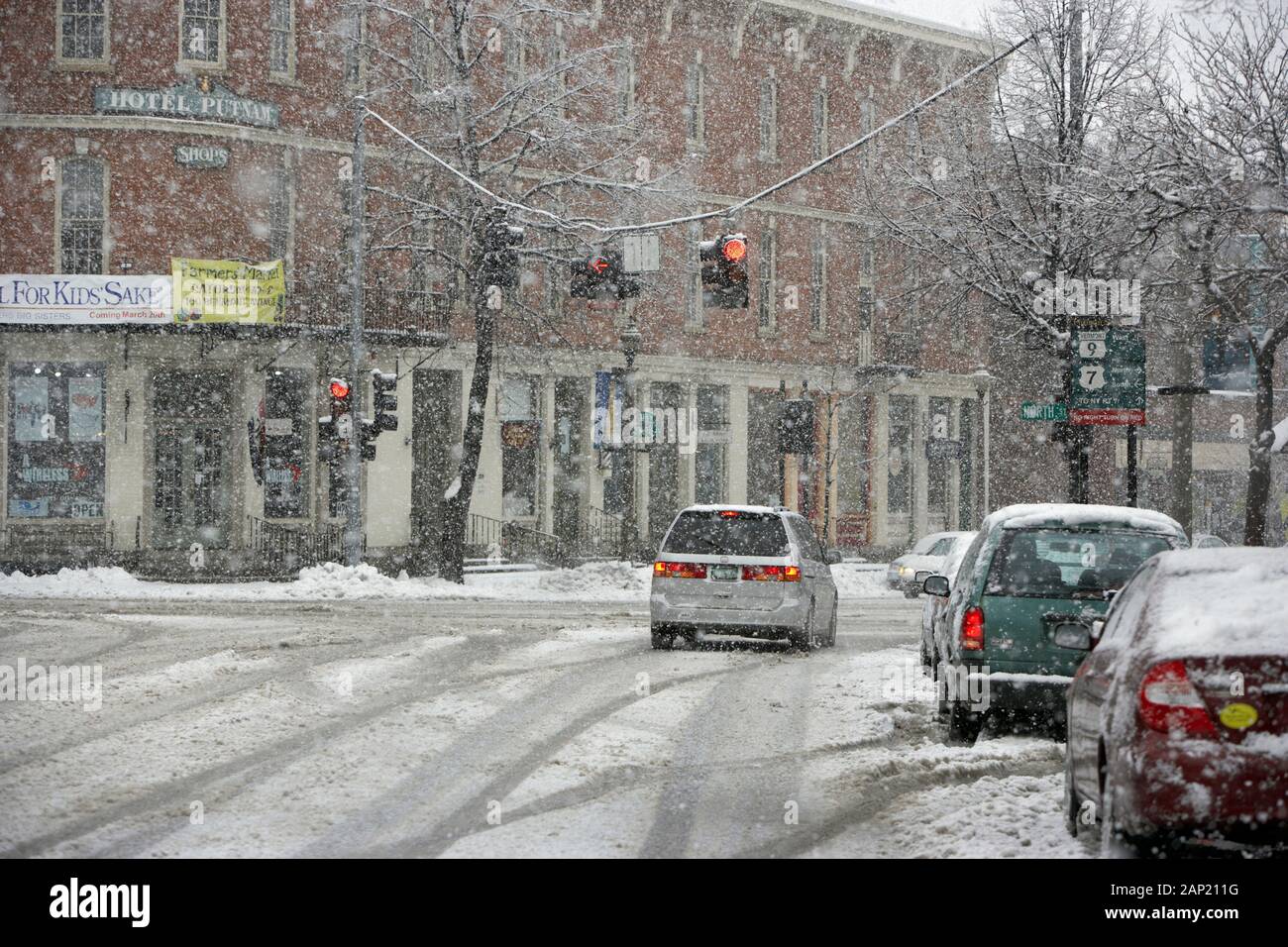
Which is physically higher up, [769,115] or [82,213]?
[769,115]

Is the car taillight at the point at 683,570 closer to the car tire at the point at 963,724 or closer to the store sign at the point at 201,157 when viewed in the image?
the car tire at the point at 963,724

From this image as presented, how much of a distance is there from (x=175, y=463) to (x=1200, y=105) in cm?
2257

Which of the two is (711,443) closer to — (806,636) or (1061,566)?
(806,636)

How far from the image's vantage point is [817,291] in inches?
1606

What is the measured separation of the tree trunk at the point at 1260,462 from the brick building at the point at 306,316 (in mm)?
10369

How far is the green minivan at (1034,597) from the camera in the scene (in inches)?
417

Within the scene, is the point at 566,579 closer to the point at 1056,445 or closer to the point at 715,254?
the point at 715,254

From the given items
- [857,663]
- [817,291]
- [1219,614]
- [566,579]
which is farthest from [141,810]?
[817,291]

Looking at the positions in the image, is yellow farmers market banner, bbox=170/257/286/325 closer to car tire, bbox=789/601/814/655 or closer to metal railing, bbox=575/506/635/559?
metal railing, bbox=575/506/635/559

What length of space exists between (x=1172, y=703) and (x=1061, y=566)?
5272mm

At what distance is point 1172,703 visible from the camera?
590 centimetres

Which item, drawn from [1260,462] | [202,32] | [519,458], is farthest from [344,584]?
[1260,462]

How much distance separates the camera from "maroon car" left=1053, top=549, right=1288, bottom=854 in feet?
18.7

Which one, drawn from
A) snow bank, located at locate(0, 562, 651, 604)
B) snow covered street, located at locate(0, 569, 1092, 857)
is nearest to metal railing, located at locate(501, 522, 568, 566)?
snow bank, located at locate(0, 562, 651, 604)
